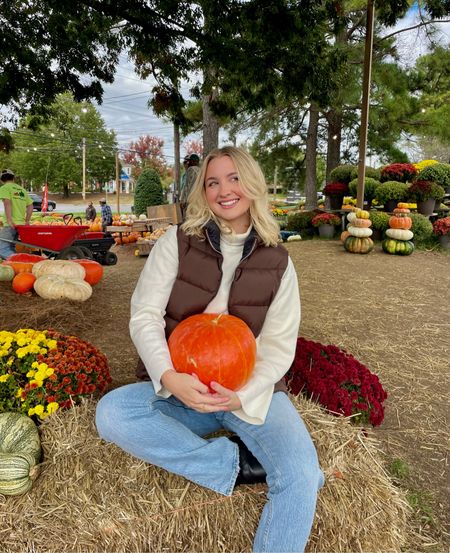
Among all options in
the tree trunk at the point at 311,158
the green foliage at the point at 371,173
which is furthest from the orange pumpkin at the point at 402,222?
the tree trunk at the point at 311,158

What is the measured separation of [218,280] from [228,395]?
0.53 metres

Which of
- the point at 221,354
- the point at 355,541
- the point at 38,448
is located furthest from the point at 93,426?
the point at 355,541

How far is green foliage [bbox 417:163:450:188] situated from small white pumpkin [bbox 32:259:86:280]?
28.2ft

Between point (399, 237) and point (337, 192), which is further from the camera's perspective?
point (337, 192)

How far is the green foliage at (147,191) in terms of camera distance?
1716 cm

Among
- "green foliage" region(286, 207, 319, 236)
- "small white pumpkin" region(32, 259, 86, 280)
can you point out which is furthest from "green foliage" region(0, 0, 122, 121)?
"green foliage" region(286, 207, 319, 236)

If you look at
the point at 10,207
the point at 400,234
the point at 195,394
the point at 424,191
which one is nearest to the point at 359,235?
the point at 400,234

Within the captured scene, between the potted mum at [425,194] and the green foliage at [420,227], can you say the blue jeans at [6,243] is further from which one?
the potted mum at [425,194]

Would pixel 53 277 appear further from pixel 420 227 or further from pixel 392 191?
pixel 392 191

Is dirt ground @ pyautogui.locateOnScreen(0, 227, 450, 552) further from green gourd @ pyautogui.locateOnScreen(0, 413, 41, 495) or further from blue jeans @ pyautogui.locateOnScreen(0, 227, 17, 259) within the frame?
blue jeans @ pyautogui.locateOnScreen(0, 227, 17, 259)

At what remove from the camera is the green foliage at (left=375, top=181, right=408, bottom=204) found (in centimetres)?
991

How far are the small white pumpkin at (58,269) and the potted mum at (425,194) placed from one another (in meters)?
7.89

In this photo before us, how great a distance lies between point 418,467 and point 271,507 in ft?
4.33

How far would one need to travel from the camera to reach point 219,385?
161 cm
